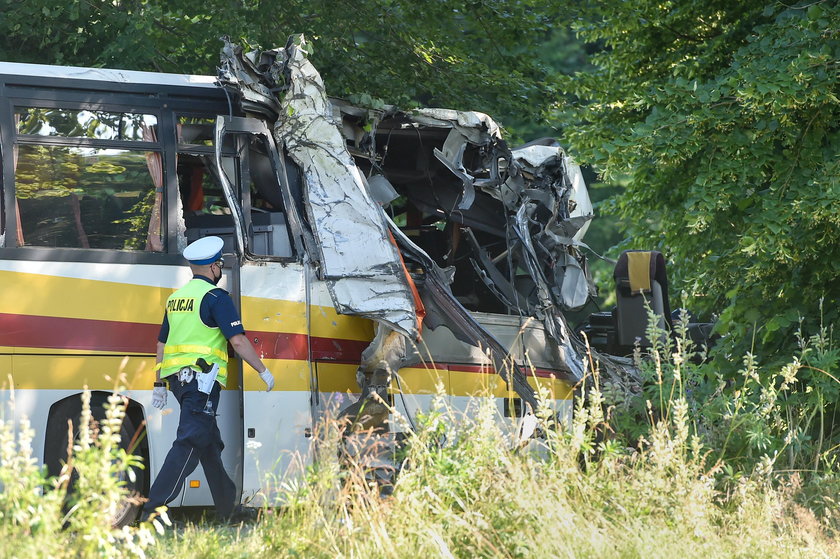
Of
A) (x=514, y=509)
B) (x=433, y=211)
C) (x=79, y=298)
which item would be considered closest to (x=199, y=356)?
(x=79, y=298)

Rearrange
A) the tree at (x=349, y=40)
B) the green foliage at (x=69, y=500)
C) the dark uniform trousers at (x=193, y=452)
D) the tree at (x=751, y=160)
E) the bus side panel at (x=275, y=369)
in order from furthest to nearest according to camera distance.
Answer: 1. the tree at (x=349, y=40)
2. the tree at (x=751, y=160)
3. the bus side panel at (x=275, y=369)
4. the dark uniform trousers at (x=193, y=452)
5. the green foliage at (x=69, y=500)

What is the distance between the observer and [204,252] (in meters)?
7.09

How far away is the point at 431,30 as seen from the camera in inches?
492

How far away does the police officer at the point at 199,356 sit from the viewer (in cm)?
693

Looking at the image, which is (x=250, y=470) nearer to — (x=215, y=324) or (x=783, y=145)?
(x=215, y=324)

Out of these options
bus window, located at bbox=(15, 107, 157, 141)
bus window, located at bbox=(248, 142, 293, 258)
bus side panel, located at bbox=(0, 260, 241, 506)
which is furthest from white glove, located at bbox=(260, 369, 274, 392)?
bus window, located at bbox=(15, 107, 157, 141)

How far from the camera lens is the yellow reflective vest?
275 inches

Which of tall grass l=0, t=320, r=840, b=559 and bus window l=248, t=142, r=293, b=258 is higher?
bus window l=248, t=142, r=293, b=258

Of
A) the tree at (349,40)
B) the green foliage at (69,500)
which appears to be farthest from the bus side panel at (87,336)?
the tree at (349,40)

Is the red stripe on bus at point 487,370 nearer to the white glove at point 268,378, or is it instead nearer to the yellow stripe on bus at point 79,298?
the white glove at point 268,378

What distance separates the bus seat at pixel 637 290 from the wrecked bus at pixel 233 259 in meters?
1.82

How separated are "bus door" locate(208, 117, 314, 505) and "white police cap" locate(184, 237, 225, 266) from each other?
385 mm

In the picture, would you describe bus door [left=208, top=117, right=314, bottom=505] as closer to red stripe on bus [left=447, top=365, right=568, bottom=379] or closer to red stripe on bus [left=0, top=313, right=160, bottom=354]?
red stripe on bus [left=0, top=313, right=160, bottom=354]

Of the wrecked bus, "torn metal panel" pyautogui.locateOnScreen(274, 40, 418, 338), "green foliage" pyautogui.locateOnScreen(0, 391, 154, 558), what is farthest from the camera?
"torn metal panel" pyautogui.locateOnScreen(274, 40, 418, 338)
